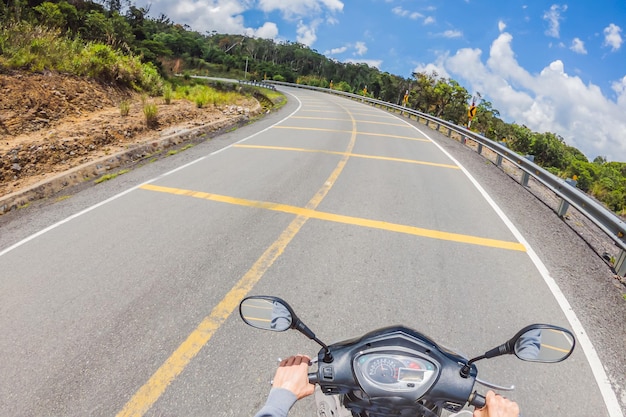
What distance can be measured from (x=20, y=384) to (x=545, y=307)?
4.63 metres

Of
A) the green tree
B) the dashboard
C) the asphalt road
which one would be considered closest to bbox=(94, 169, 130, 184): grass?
the asphalt road

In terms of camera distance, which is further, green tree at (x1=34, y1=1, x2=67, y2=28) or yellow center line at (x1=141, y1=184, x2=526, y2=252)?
green tree at (x1=34, y1=1, x2=67, y2=28)

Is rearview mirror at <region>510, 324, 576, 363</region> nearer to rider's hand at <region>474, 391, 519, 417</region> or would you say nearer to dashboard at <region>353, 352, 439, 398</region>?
rider's hand at <region>474, 391, 519, 417</region>

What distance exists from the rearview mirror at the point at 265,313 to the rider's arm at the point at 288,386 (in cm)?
17

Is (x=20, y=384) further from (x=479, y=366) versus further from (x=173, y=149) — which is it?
(x=173, y=149)

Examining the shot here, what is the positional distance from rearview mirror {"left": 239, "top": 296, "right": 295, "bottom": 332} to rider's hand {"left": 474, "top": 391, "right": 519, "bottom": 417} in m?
0.89

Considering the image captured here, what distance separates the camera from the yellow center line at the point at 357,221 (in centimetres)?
491

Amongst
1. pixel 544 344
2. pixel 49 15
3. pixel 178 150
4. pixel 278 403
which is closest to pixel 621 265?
pixel 544 344

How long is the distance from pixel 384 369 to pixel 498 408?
51 centimetres

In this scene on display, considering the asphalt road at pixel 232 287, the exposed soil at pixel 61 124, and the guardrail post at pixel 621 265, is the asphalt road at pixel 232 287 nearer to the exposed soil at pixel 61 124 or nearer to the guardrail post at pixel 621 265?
the guardrail post at pixel 621 265

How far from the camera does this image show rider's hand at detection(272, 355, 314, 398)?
1.54 m

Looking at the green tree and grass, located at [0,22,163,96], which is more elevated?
the green tree

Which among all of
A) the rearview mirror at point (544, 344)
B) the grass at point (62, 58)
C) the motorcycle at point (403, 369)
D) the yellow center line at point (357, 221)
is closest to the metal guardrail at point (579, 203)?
the yellow center line at point (357, 221)

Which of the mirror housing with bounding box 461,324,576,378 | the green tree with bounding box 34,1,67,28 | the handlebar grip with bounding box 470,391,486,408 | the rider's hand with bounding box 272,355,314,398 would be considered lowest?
the rider's hand with bounding box 272,355,314,398
